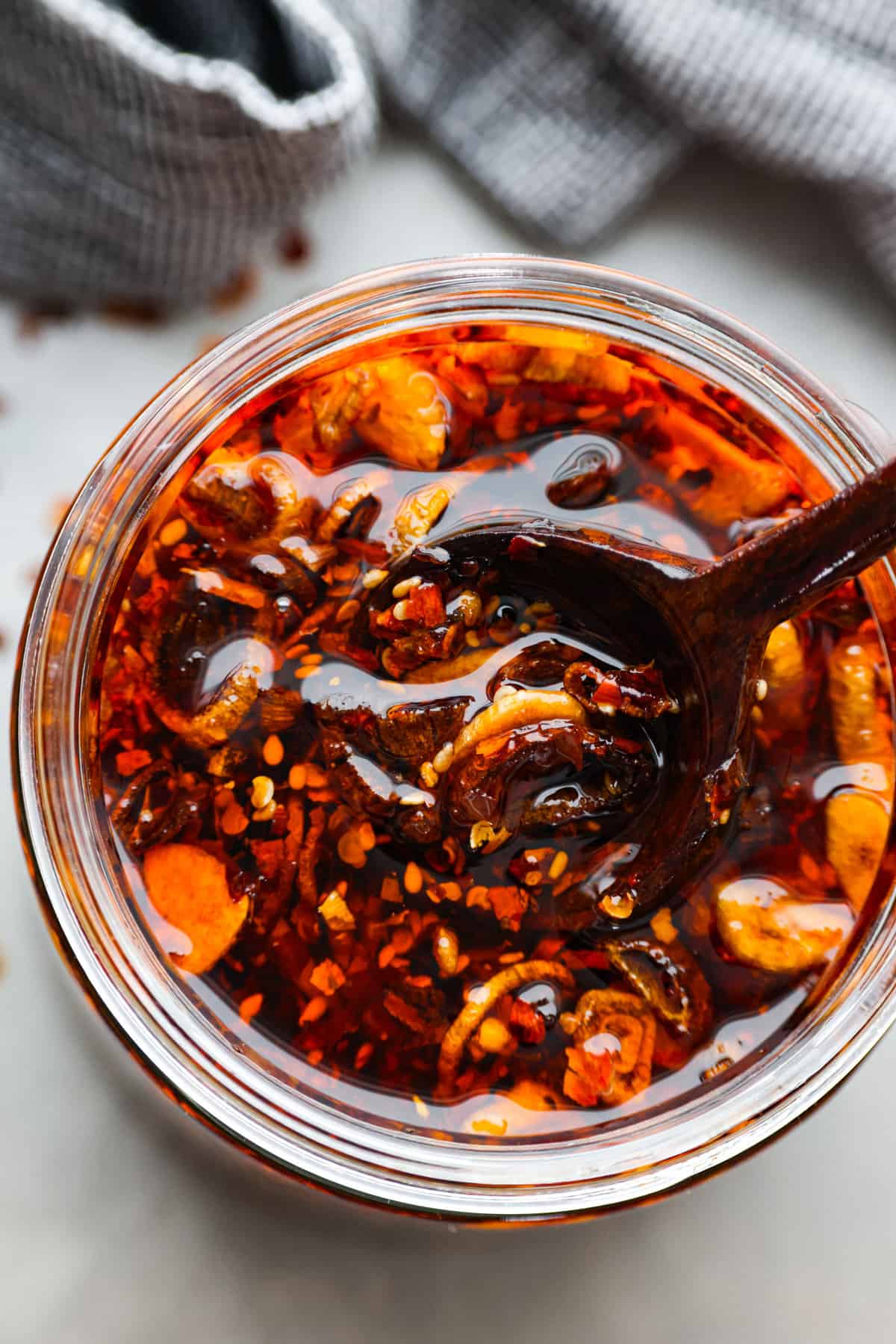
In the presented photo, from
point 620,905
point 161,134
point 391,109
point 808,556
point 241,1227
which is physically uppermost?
point 391,109

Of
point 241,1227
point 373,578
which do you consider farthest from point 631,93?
point 241,1227

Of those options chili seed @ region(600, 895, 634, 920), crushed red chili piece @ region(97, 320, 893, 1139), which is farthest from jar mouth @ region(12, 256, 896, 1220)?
chili seed @ region(600, 895, 634, 920)

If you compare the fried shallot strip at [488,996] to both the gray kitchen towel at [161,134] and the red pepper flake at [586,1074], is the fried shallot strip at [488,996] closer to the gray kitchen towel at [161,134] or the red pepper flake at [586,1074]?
the red pepper flake at [586,1074]

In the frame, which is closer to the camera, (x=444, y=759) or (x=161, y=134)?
(x=444, y=759)

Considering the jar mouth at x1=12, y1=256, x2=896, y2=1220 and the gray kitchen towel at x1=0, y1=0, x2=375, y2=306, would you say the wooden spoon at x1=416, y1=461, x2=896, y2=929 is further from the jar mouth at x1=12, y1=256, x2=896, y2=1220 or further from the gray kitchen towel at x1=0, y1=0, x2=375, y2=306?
the gray kitchen towel at x1=0, y1=0, x2=375, y2=306

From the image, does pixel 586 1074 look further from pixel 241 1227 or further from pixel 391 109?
pixel 391 109

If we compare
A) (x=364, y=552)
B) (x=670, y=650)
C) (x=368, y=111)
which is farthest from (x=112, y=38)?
(x=670, y=650)
